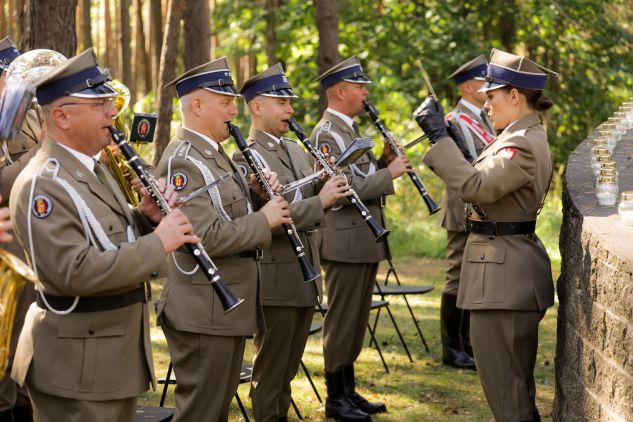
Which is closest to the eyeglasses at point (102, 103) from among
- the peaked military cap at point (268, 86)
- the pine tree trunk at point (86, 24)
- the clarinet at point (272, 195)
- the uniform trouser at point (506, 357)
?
the clarinet at point (272, 195)

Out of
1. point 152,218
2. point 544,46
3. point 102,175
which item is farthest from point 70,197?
point 544,46

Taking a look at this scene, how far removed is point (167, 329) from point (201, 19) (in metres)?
8.40

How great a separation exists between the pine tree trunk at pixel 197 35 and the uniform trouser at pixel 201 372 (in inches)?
323

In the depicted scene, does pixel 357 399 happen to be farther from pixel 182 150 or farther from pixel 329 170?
pixel 182 150

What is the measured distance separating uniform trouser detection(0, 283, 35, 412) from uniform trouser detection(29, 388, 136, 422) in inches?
69.6

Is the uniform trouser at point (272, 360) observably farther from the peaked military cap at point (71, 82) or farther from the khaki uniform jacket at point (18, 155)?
the peaked military cap at point (71, 82)

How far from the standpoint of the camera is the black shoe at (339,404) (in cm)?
723

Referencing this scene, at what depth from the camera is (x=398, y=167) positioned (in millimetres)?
7414

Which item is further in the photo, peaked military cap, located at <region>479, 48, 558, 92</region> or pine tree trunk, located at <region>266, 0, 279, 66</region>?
pine tree trunk, located at <region>266, 0, 279, 66</region>

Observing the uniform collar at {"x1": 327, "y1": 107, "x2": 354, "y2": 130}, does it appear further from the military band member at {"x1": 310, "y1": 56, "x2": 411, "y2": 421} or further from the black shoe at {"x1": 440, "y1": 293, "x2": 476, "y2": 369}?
the black shoe at {"x1": 440, "y1": 293, "x2": 476, "y2": 369}

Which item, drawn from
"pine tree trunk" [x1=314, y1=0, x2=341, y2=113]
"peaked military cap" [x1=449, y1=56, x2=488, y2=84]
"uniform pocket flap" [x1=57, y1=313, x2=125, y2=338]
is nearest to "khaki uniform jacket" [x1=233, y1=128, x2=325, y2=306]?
"uniform pocket flap" [x1=57, y1=313, x2=125, y2=338]

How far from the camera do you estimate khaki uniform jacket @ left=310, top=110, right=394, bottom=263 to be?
7328 mm

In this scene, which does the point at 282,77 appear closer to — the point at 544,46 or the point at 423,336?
the point at 423,336

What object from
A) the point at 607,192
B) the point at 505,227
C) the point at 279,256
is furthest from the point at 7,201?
the point at 607,192
